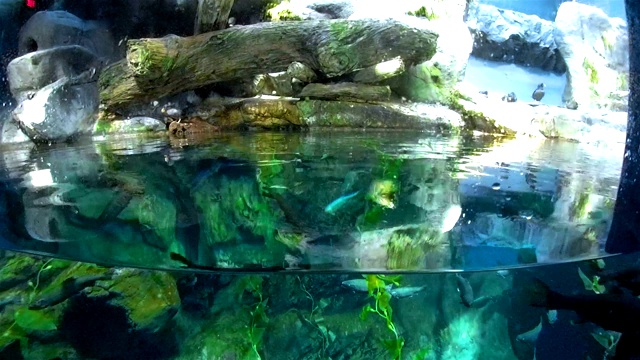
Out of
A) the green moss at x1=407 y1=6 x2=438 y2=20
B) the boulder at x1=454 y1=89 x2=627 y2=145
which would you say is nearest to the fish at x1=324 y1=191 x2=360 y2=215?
the boulder at x1=454 y1=89 x2=627 y2=145

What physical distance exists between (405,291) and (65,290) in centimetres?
199

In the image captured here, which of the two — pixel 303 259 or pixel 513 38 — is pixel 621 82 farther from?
pixel 303 259

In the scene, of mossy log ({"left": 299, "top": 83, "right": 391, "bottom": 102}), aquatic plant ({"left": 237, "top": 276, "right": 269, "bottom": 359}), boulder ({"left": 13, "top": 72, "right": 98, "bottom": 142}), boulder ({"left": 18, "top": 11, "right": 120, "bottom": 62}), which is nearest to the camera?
aquatic plant ({"left": 237, "top": 276, "right": 269, "bottom": 359})

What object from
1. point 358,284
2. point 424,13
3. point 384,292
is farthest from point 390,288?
point 424,13

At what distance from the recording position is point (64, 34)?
15.6 ft

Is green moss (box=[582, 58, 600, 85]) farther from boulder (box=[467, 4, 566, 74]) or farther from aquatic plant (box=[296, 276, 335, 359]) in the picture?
aquatic plant (box=[296, 276, 335, 359])

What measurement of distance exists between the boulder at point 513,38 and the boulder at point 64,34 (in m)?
4.11

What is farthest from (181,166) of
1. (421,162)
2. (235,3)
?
(235,3)

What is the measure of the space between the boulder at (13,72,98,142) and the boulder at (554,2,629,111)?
16.5ft

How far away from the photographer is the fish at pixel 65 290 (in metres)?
2.71

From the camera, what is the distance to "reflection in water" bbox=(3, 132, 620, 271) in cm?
216

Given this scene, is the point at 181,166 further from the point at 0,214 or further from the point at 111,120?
the point at 111,120

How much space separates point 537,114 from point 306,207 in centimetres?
432

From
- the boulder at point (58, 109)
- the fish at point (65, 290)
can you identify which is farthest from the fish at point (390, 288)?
the boulder at point (58, 109)
